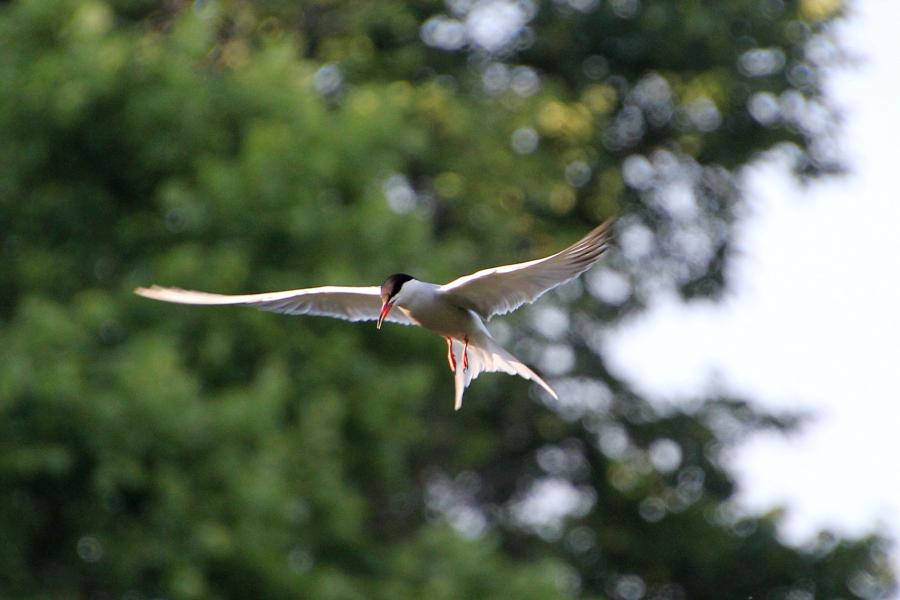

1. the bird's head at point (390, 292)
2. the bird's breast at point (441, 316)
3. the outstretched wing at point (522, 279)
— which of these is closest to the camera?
the outstretched wing at point (522, 279)

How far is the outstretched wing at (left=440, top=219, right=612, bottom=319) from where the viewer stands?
639 cm

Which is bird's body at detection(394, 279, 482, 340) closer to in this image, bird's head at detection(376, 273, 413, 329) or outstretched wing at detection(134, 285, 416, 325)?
bird's head at detection(376, 273, 413, 329)

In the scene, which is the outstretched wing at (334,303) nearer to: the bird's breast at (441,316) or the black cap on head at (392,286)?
the black cap on head at (392,286)

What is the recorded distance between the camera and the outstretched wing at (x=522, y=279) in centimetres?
639

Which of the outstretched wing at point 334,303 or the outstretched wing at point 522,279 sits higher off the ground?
the outstretched wing at point 522,279

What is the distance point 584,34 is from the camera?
2000 cm

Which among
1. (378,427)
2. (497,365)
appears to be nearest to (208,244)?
(378,427)

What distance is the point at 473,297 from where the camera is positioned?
22.7ft

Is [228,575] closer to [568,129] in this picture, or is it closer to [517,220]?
[517,220]

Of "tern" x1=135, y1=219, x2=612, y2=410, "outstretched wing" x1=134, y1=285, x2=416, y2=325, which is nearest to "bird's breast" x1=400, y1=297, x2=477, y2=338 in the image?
"tern" x1=135, y1=219, x2=612, y2=410

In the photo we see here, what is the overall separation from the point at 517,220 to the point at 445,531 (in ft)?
14.0

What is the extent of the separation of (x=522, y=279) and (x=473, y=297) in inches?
10.1

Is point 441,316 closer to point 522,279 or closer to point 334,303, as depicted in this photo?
point 522,279

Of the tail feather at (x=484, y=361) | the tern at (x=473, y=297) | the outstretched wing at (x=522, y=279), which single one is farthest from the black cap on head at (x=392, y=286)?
the tail feather at (x=484, y=361)
